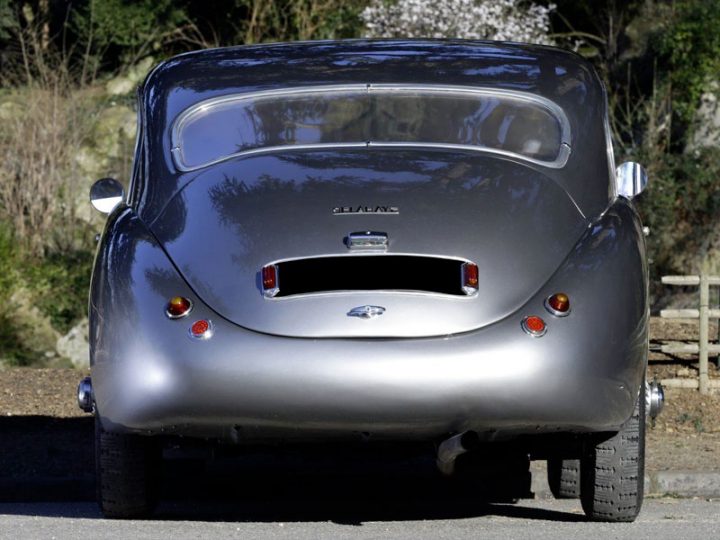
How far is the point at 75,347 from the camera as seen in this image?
54.7 feet

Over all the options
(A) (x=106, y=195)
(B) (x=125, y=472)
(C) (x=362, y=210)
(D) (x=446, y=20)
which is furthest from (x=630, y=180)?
(D) (x=446, y=20)

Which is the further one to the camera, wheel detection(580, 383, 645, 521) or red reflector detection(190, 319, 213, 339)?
wheel detection(580, 383, 645, 521)

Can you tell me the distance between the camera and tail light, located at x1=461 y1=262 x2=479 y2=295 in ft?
17.3

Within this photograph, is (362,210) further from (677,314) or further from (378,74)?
(677,314)

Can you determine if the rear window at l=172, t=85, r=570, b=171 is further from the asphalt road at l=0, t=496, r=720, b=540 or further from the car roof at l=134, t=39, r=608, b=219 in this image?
the asphalt road at l=0, t=496, r=720, b=540

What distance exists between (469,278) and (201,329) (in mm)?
917

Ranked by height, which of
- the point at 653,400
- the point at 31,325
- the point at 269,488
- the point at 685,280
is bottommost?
the point at 31,325

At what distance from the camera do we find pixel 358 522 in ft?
20.2

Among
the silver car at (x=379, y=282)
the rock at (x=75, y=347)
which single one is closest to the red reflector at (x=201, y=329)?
the silver car at (x=379, y=282)

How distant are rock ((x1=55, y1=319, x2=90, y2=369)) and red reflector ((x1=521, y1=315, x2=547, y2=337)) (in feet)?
38.8

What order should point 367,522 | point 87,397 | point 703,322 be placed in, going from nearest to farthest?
point 87,397 < point 367,522 < point 703,322

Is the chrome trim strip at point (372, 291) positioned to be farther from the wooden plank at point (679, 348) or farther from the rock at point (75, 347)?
the rock at point (75, 347)

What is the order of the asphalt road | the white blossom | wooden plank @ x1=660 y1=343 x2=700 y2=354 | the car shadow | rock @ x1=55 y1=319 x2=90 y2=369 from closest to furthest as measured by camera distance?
the asphalt road → the car shadow → wooden plank @ x1=660 y1=343 x2=700 y2=354 → rock @ x1=55 y1=319 x2=90 y2=369 → the white blossom

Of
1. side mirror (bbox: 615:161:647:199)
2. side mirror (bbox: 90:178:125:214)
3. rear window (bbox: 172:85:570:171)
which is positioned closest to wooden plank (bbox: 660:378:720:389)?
side mirror (bbox: 615:161:647:199)
